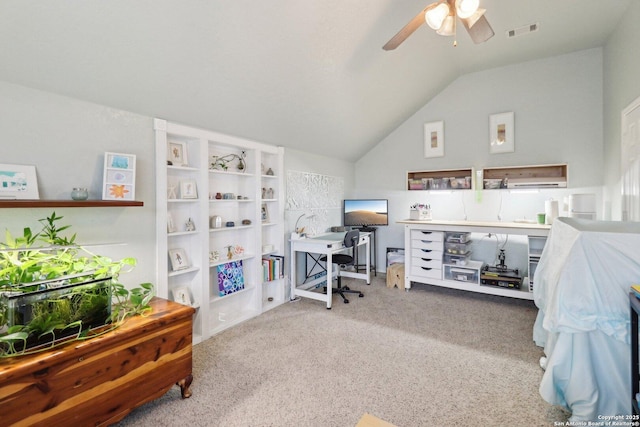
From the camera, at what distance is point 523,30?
3.05 m

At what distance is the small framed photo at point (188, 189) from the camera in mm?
2594

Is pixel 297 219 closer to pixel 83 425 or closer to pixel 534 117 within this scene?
pixel 83 425

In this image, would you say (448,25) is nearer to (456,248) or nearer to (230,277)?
(456,248)

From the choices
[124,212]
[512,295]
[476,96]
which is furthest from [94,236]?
[476,96]

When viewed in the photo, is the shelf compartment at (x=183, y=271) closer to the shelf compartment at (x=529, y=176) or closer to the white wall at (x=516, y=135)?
the white wall at (x=516, y=135)

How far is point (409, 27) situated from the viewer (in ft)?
6.40

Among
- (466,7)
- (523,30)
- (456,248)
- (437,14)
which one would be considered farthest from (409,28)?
(456,248)

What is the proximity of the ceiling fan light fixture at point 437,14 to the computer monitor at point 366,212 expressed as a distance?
290 cm

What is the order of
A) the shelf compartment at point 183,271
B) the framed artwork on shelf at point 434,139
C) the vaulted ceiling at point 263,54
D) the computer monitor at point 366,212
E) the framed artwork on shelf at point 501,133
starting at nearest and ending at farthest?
1. the vaulted ceiling at point 263,54
2. the shelf compartment at point 183,271
3. the framed artwork on shelf at point 501,133
4. the framed artwork on shelf at point 434,139
5. the computer monitor at point 366,212

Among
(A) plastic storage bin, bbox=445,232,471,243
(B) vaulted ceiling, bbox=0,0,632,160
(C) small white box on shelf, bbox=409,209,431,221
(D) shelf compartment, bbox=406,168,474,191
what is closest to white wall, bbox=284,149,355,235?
(B) vaulted ceiling, bbox=0,0,632,160

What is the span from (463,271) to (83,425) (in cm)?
379

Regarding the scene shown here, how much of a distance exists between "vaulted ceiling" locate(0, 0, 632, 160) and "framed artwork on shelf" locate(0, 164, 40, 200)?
50 centimetres

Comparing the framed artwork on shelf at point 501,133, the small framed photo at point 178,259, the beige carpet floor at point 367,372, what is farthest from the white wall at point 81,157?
the framed artwork on shelf at point 501,133

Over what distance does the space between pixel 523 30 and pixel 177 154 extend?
373cm
